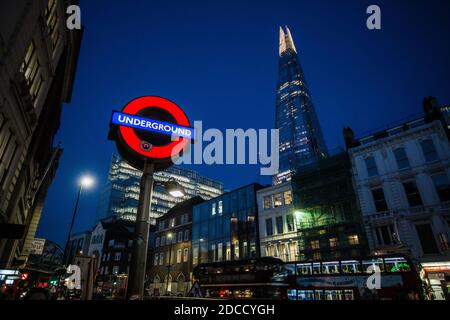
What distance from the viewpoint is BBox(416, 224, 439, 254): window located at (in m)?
23.5

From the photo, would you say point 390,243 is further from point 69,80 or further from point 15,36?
point 69,80

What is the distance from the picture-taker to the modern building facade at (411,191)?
921 inches

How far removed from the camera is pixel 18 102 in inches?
457

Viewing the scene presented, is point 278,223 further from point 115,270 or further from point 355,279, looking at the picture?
point 115,270

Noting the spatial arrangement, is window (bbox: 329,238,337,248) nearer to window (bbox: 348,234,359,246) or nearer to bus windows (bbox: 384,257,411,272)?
window (bbox: 348,234,359,246)

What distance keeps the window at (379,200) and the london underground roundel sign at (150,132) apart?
26404mm

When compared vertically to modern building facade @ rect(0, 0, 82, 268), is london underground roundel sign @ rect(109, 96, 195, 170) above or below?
below

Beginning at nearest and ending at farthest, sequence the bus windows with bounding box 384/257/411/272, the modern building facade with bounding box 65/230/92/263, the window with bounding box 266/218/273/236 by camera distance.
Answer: the bus windows with bounding box 384/257/411/272, the window with bounding box 266/218/273/236, the modern building facade with bounding box 65/230/92/263

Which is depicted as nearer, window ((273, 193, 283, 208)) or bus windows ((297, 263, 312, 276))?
bus windows ((297, 263, 312, 276))

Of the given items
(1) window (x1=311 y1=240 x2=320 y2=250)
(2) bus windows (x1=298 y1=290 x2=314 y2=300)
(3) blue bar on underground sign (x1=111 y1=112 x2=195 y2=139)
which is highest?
(3) blue bar on underground sign (x1=111 y1=112 x2=195 y2=139)

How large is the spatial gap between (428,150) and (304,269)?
18278 mm

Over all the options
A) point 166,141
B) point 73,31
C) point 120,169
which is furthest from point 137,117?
point 120,169

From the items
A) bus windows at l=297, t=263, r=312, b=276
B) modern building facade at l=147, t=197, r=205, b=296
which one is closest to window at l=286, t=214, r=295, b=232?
bus windows at l=297, t=263, r=312, b=276
